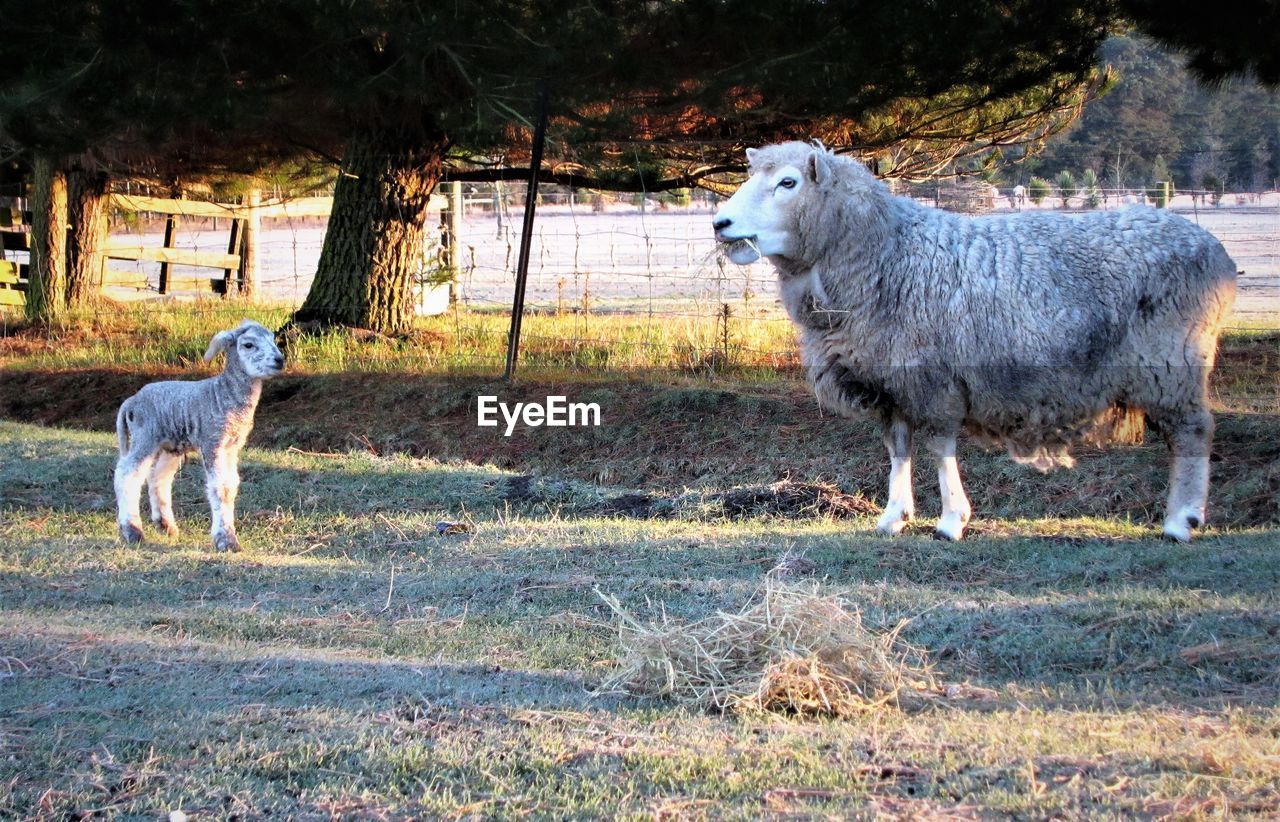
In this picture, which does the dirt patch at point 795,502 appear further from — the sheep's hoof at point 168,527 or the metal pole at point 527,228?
the metal pole at point 527,228

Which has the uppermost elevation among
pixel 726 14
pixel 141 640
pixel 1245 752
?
pixel 726 14

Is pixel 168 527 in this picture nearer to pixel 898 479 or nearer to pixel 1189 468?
pixel 898 479

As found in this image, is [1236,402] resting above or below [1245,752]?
above

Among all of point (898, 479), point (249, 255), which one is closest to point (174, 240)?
point (249, 255)

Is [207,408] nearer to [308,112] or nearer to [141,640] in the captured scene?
[141,640]

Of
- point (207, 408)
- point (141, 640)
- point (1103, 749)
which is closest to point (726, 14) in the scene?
point (207, 408)

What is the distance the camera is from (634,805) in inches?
163

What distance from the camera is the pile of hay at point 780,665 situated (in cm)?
530

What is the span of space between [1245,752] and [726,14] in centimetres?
956

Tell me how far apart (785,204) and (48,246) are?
1539cm

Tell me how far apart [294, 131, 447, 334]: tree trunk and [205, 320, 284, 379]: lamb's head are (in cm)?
756

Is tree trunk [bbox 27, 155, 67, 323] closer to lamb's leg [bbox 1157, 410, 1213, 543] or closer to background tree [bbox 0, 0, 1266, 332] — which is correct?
background tree [bbox 0, 0, 1266, 332]

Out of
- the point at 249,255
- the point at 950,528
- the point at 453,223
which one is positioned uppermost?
the point at 453,223

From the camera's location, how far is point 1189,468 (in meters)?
8.53
